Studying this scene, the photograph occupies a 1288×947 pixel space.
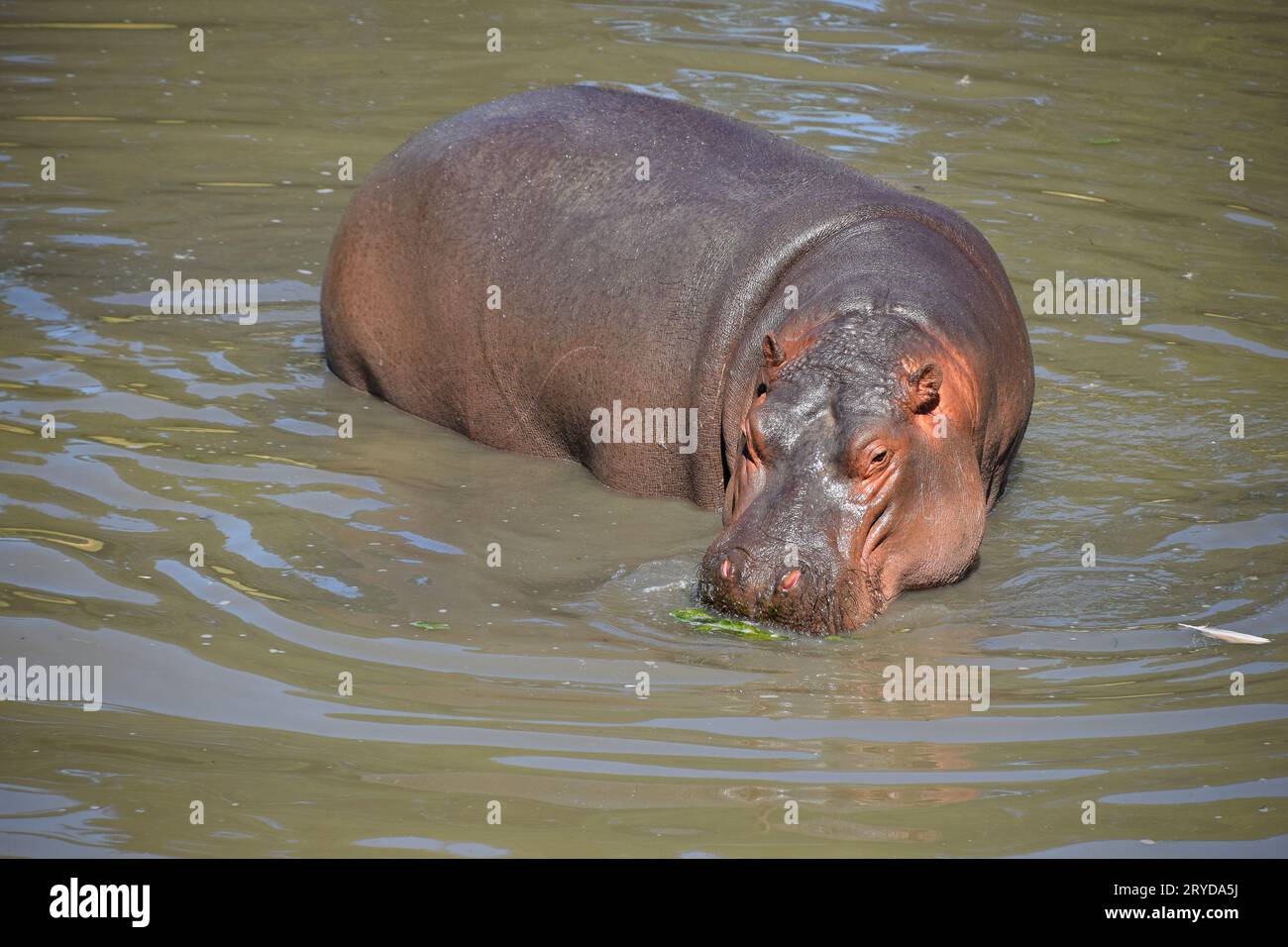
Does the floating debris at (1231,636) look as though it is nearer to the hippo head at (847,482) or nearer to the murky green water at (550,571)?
the murky green water at (550,571)

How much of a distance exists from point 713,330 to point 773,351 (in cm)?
81

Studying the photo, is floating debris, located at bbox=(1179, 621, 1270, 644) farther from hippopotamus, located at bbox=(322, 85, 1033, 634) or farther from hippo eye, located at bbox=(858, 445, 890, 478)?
hippo eye, located at bbox=(858, 445, 890, 478)

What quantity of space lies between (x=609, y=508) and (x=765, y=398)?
3.91 feet

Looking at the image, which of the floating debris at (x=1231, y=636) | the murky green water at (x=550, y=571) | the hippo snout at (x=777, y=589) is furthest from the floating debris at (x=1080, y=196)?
the hippo snout at (x=777, y=589)

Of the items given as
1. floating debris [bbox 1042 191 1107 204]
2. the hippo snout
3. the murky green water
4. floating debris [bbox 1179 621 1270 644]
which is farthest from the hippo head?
floating debris [bbox 1042 191 1107 204]

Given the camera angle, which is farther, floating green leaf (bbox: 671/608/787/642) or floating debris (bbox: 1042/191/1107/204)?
floating debris (bbox: 1042/191/1107/204)

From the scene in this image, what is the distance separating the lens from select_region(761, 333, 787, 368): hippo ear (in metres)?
5.80

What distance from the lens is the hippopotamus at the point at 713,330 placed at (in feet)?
18.3

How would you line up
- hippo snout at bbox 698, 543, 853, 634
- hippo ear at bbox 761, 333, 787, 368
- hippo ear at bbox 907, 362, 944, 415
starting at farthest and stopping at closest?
hippo ear at bbox 761, 333, 787, 368 → hippo ear at bbox 907, 362, 944, 415 → hippo snout at bbox 698, 543, 853, 634

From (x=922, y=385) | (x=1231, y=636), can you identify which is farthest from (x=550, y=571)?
(x=1231, y=636)

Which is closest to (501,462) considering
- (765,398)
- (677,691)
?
(765,398)

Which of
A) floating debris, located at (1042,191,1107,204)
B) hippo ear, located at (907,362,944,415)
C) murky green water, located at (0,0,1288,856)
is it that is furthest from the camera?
floating debris, located at (1042,191,1107,204)

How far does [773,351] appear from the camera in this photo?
5812 mm

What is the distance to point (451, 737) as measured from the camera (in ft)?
15.7
